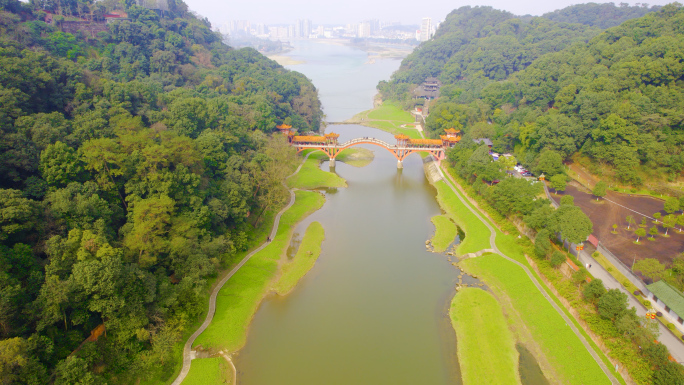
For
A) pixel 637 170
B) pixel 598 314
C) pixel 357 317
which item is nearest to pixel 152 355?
pixel 357 317

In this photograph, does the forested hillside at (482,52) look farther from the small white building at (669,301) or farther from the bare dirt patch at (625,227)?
the small white building at (669,301)

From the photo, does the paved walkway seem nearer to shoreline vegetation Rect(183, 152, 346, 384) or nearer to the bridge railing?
shoreline vegetation Rect(183, 152, 346, 384)

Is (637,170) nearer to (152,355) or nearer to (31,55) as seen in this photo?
(152,355)

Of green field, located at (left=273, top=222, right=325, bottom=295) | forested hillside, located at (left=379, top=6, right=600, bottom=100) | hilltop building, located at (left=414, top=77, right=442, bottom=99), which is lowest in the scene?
green field, located at (left=273, top=222, right=325, bottom=295)

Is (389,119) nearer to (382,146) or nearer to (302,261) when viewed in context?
(382,146)

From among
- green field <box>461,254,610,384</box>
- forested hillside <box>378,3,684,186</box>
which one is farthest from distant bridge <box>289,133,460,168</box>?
green field <box>461,254,610,384</box>

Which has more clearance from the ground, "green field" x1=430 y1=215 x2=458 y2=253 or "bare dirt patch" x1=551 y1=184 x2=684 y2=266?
"bare dirt patch" x1=551 y1=184 x2=684 y2=266

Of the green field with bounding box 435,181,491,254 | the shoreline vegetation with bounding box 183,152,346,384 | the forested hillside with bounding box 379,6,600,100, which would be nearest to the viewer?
the shoreline vegetation with bounding box 183,152,346,384

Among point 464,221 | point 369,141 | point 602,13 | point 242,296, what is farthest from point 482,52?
point 242,296
